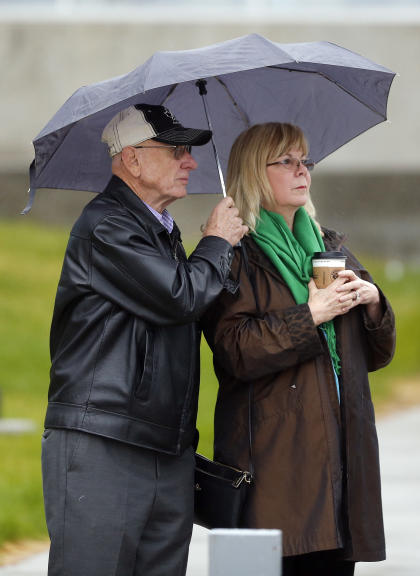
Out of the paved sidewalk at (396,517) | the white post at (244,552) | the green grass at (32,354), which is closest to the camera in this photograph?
the white post at (244,552)

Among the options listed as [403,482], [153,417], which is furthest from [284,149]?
[403,482]

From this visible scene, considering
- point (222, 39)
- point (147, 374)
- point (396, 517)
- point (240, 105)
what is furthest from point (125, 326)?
point (222, 39)

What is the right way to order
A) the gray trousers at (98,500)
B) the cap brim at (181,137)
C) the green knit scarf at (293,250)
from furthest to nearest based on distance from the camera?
the green knit scarf at (293,250) < the cap brim at (181,137) < the gray trousers at (98,500)

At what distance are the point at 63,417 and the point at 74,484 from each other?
218 mm

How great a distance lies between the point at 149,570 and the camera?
3885 millimetres

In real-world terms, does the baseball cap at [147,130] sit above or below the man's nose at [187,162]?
above

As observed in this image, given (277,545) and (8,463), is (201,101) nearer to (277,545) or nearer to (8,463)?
(277,545)

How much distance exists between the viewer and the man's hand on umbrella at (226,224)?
3.95 m

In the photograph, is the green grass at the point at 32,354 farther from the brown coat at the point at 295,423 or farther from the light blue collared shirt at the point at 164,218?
the light blue collared shirt at the point at 164,218

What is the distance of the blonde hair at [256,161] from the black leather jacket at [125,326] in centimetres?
35

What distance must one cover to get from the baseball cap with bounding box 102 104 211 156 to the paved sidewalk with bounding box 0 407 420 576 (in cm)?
272

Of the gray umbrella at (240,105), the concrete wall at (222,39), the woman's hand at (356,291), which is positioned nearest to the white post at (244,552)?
the woman's hand at (356,291)

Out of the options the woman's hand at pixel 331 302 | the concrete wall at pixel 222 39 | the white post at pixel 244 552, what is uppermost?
the concrete wall at pixel 222 39

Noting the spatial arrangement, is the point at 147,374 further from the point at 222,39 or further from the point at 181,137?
the point at 222,39
